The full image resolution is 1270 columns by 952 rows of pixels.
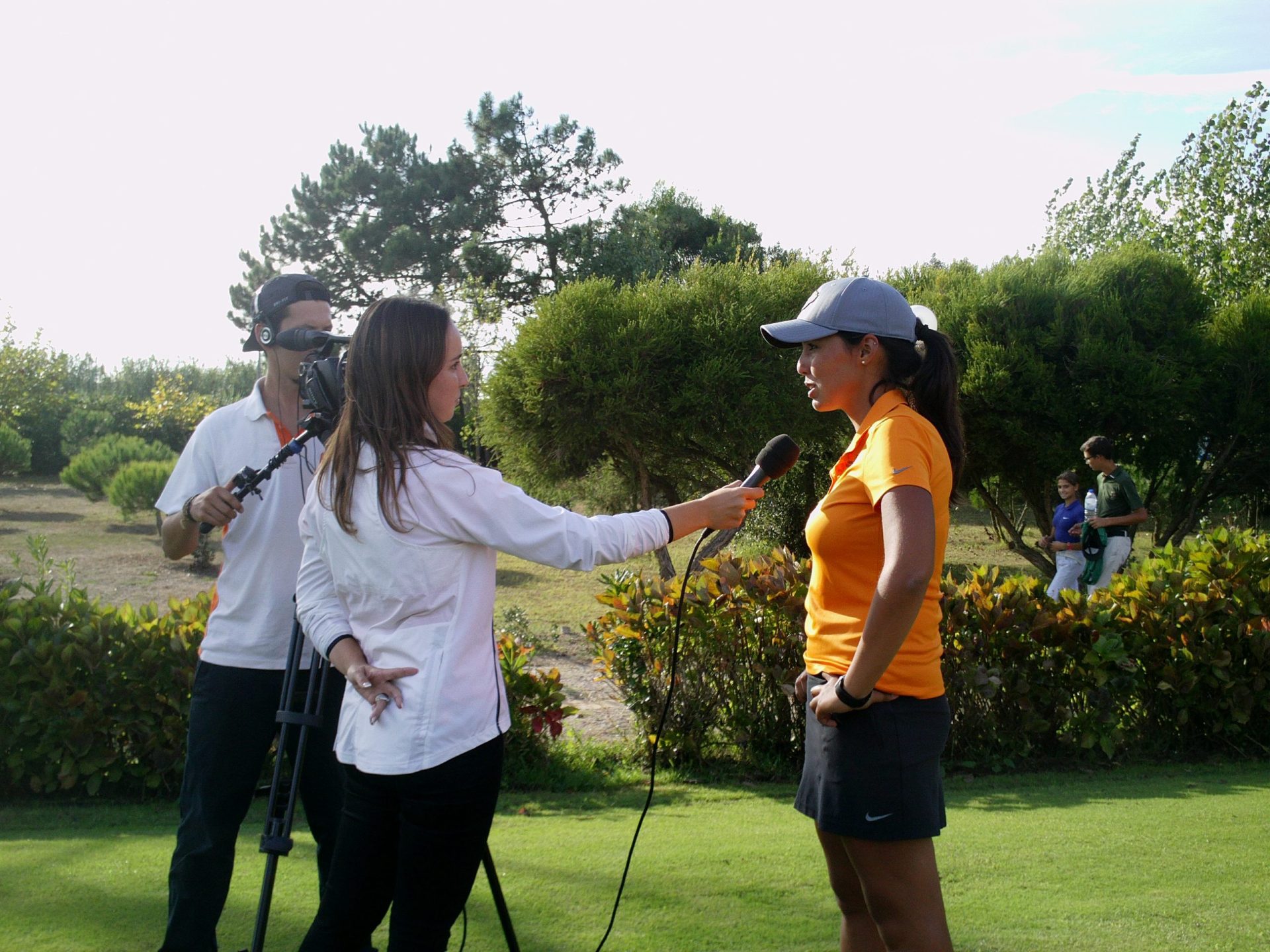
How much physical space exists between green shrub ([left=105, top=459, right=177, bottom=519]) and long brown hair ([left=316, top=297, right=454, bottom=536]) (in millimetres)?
21326

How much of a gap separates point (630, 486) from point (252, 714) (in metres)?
Answer: 15.1

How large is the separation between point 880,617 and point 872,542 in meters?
0.23

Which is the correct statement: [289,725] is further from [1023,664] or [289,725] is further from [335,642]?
[1023,664]

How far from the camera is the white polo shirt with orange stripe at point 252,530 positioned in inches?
124

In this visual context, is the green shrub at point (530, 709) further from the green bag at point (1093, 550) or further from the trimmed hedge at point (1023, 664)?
the green bag at point (1093, 550)

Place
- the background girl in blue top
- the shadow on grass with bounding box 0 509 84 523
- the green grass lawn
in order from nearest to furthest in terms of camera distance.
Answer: the green grass lawn < the background girl in blue top < the shadow on grass with bounding box 0 509 84 523

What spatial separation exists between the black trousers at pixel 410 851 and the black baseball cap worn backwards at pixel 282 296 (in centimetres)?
157

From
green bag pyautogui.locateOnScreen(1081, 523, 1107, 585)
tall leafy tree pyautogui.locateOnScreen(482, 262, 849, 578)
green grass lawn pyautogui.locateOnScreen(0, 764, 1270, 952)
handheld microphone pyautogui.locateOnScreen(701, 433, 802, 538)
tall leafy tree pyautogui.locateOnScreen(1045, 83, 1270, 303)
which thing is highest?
tall leafy tree pyautogui.locateOnScreen(1045, 83, 1270, 303)

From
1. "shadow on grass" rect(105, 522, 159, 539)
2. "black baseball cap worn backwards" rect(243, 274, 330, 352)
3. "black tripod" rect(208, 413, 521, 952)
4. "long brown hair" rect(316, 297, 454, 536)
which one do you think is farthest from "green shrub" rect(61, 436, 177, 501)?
"long brown hair" rect(316, 297, 454, 536)

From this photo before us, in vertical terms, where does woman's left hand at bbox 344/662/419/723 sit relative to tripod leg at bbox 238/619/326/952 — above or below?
above

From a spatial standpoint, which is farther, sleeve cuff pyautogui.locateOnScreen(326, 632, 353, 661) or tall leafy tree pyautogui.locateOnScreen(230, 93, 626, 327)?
tall leafy tree pyautogui.locateOnScreen(230, 93, 626, 327)

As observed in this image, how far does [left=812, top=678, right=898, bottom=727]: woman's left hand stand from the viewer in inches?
96.7

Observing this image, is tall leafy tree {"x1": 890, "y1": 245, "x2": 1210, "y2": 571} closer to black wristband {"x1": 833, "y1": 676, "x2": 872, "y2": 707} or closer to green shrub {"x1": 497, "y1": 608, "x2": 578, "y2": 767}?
green shrub {"x1": 497, "y1": 608, "x2": 578, "y2": 767}

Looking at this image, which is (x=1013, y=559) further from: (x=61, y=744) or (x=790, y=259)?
(x=61, y=744)
